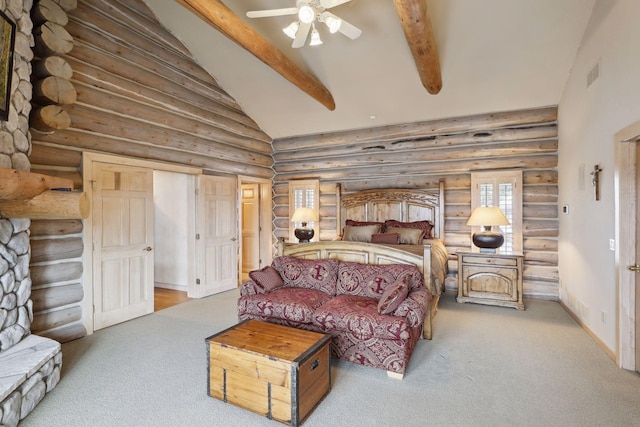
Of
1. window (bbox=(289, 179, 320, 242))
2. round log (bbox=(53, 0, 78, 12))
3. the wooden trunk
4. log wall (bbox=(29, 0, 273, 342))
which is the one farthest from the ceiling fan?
window (bbox=(289, 179, 320, 242))

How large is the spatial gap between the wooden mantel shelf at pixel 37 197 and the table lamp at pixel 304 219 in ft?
12.6

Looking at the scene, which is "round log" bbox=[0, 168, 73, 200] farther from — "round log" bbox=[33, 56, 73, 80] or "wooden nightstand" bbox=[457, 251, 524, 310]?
"wooden nightstand" bbox=[457, 251, 524, 310]

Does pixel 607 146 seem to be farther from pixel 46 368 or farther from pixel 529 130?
Answer: pixel 46 368

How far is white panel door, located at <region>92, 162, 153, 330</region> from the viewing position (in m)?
4.08

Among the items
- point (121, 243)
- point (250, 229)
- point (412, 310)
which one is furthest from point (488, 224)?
point (121, 243)

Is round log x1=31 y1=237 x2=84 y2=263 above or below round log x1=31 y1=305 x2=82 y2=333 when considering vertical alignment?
above

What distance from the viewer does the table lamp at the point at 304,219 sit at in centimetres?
651

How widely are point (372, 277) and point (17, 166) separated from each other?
11.6 ft

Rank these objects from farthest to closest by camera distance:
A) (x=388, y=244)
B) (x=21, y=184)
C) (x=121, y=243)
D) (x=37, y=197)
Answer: (x=388, y=244)
(x=121, y=243)
(x=37, y=197)
(x=21, y=184)

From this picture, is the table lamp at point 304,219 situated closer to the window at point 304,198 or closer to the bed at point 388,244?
the window at point 304,198

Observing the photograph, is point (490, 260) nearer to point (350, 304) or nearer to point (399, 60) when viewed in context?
point (350, 304)

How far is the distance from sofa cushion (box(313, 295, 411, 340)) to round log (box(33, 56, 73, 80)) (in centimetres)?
355

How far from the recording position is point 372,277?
11.9ft

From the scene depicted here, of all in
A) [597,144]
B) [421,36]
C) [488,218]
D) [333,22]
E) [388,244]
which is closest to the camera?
[333,22]
